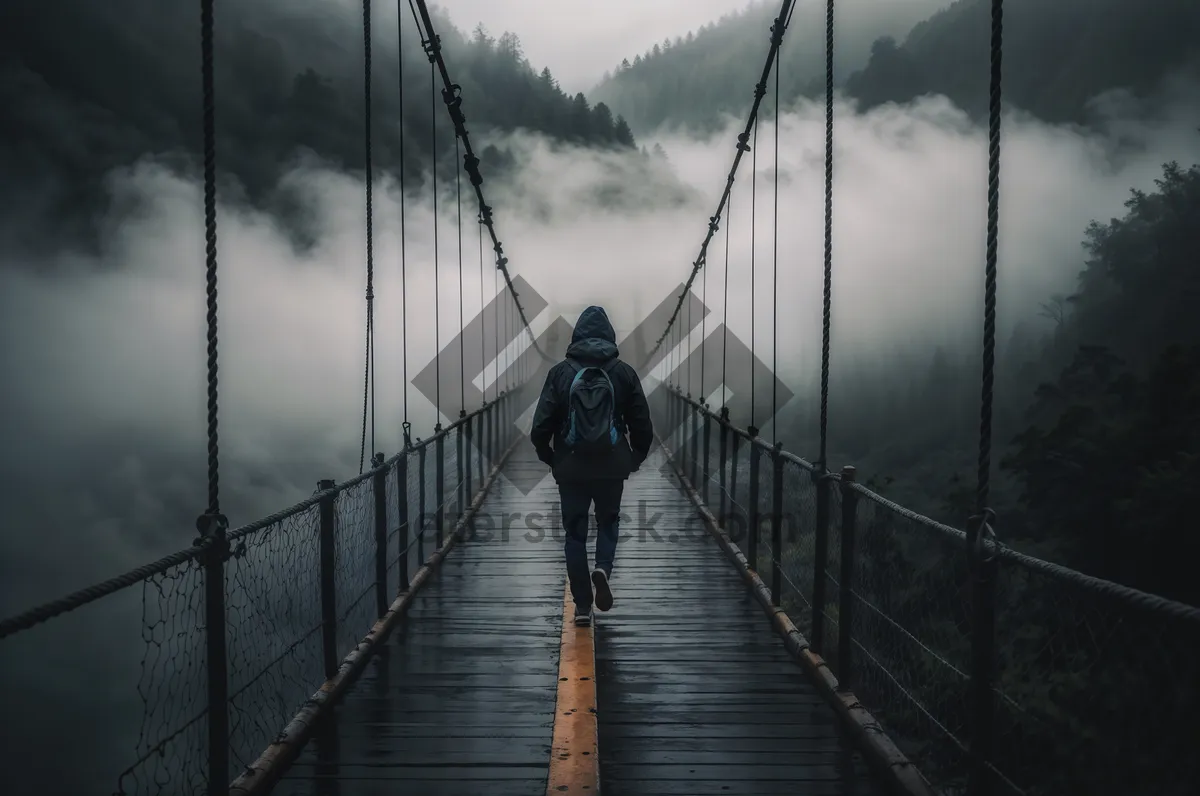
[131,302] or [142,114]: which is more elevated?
[142,114]

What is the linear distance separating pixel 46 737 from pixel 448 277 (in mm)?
148564

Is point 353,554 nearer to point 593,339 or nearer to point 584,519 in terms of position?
point 584,519

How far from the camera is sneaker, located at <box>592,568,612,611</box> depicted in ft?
12.0

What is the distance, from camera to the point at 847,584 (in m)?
2.96

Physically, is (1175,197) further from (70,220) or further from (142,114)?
(70,220)

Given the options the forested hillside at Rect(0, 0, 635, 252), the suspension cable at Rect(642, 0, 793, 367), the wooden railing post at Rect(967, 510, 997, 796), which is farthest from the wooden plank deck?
the forested hillside at Rect(0, 0, 635, 252)

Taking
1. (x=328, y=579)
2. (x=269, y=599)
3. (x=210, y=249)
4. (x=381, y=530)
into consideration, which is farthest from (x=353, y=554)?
(x=210, y=249)

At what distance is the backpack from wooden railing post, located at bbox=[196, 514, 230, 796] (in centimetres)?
151

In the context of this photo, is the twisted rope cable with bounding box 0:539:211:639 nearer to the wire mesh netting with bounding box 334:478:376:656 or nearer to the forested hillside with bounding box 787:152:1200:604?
the wire mesh netting with bounding box 334:478:376:656

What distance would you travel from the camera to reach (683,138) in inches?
4469

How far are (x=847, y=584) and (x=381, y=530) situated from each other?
71.2 inches

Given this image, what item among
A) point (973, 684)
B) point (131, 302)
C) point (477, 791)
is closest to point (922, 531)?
point (973, 684)

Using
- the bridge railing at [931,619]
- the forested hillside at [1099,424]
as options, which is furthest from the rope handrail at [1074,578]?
the forested hillside at [1099,424]

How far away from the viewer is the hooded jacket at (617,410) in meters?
3.54
